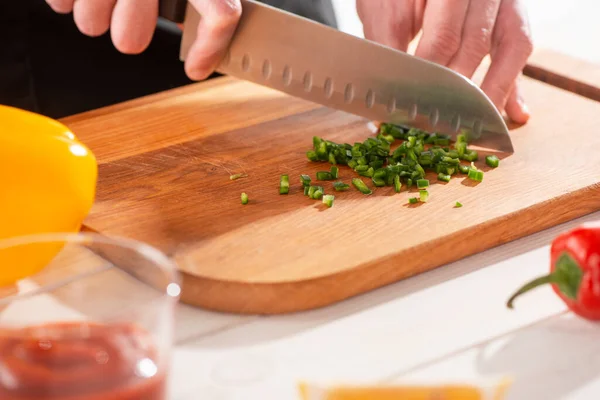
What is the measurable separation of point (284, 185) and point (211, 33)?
357mm

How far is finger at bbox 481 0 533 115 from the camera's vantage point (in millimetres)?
1730

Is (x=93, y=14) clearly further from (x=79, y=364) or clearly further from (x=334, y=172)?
(x=79, y=364)

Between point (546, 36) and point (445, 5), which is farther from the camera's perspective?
point (546, 36)

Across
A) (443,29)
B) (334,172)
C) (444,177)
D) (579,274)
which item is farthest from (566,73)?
(579,274)

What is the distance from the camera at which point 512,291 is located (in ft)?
3.80

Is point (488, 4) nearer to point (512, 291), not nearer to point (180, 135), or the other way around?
point (180, 135)

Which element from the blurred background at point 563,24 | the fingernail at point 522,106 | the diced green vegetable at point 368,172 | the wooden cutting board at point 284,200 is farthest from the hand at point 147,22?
the blurred background at point 563,24

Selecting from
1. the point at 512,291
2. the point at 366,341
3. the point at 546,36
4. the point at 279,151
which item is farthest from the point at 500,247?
the point at 546,36

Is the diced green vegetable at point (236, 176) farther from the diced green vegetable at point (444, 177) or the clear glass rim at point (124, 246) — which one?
the clear glass rim at point (124, 246)

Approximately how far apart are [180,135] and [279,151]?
206 millimetres

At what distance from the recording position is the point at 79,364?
722 millimetres

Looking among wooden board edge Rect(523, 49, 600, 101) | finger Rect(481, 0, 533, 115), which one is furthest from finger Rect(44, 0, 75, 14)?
wooden board edge Rect(523, 49, 600, 101)

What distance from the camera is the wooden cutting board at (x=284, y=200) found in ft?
3.87

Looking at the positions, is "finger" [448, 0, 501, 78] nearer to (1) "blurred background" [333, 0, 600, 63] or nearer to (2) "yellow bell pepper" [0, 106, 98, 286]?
(1) "blurred background" [333, 0, 600, 63]
